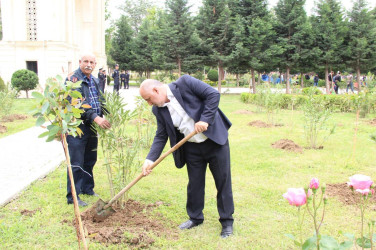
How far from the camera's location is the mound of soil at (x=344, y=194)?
167 inches

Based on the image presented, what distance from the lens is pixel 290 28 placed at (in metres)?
21.9

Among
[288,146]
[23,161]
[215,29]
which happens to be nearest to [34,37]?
[215,29]

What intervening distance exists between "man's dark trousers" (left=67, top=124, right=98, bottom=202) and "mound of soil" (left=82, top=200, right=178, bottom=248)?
534 mm

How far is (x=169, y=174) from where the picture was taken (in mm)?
5520

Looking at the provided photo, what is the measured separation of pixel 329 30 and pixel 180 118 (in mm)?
20145

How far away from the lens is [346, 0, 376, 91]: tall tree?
68.6 ft

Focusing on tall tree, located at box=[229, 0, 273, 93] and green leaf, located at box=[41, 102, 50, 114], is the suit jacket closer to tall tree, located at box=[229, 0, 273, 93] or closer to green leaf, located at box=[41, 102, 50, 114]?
green leaf, located at box=[41, 102, 50, 114]

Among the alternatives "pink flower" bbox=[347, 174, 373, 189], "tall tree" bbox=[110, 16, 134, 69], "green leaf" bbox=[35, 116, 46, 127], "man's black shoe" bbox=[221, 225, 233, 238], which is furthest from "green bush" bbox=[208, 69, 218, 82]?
"pink flower" bbox=[347, 174, 373, 189]

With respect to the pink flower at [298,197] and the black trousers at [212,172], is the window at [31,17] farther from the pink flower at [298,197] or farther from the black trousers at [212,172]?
the pink flower at [298,197]

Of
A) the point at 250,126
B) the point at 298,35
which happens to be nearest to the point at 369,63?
the point at 298,35

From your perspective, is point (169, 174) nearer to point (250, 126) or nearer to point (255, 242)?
point (255, 242)

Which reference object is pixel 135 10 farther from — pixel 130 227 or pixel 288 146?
pixel 130 227

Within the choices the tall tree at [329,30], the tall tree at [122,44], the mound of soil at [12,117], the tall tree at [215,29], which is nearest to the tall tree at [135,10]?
the tall tree at [122,44]

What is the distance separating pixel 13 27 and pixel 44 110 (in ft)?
66.5
